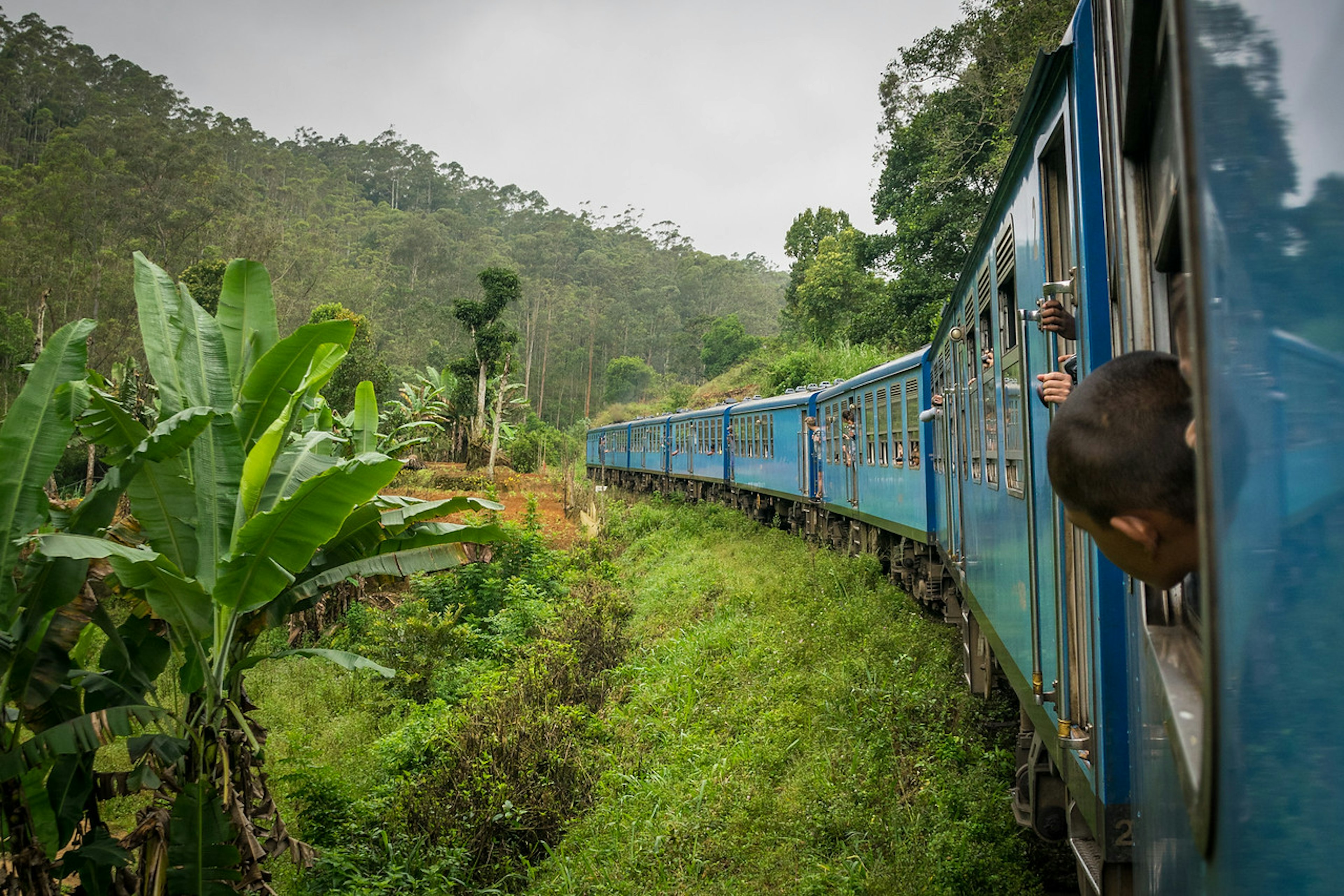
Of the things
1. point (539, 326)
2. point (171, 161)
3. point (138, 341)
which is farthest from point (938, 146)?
point (539, 326)

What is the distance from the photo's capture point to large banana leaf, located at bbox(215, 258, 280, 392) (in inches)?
211

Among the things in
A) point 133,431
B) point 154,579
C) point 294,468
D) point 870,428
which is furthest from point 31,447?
point 870,428

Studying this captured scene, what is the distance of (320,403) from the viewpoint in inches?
260

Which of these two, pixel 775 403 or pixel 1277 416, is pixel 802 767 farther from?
pixel 775 403

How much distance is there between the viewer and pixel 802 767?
650 centimetres

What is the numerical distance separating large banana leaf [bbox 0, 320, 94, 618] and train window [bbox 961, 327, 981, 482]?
14.1ft

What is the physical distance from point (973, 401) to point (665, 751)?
12.8 feet

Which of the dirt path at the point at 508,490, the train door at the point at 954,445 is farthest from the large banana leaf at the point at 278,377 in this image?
the dirt path at the point at 508,490

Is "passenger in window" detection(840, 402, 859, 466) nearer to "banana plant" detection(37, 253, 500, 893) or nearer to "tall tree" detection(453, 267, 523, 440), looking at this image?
"banana plant" detection(37, 253, 500, 893)

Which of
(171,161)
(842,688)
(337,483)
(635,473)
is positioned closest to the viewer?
(337,483)

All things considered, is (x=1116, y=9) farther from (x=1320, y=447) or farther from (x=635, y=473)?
(x=635, y=473)

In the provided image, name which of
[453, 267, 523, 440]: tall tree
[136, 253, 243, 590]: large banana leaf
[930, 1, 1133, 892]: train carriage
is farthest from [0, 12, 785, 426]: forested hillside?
[930, 1, 1133, 892]: train carriage

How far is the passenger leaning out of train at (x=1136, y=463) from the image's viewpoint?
114 cm

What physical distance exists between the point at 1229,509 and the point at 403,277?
68971mm
